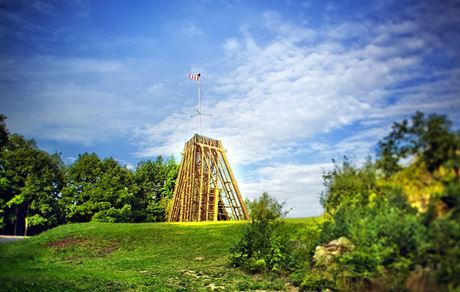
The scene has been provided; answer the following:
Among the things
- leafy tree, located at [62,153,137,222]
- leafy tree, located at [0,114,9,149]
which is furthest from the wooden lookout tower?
leafy tree, located at [0,114,9,149]

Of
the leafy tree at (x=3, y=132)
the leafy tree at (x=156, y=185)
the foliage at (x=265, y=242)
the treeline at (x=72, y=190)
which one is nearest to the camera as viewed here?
the foliage at (x=265, y=242)

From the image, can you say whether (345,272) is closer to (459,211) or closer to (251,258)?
(459,211)

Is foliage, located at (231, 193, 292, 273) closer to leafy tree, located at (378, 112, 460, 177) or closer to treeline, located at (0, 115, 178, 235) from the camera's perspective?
leafy tree, located at (378, 112, 460, 177)

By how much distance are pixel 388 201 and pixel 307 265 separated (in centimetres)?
336

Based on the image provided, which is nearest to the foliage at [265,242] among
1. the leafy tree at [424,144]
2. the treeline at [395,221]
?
the treeline at [395,221]

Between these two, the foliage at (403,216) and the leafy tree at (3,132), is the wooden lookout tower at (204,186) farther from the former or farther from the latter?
the foliage at (403,216)

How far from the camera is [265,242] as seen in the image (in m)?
14.1

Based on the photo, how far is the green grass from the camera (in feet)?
40.3

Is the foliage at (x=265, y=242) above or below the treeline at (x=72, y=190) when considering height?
below

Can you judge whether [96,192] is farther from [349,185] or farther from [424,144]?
[424,144]

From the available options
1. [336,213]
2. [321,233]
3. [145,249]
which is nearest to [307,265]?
[321,233]

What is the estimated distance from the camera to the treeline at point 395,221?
5969mm

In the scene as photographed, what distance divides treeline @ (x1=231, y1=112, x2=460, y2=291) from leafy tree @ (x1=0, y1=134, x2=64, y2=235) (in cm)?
2762

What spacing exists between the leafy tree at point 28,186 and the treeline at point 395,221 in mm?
27615
